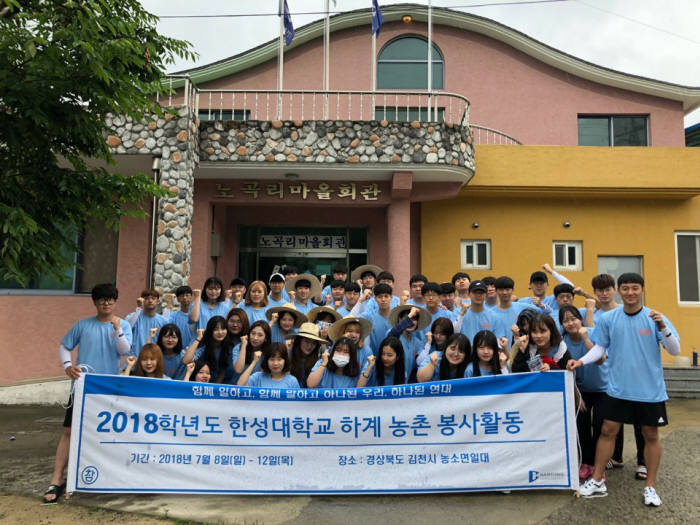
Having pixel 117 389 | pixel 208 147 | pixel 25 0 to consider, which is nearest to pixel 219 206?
pixel 208 147

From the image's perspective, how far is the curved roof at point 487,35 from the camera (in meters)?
11.8

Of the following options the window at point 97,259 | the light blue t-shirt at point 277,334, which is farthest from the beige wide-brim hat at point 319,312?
the window at point 97,259

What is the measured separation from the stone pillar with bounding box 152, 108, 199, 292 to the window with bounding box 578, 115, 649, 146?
9.28 meters

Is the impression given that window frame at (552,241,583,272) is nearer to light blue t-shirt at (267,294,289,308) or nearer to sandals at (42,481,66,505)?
light blue t-shirt at (267,294,289,308)

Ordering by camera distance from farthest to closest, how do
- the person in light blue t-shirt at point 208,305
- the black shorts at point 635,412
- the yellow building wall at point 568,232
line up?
the yellow building wall at point 568,232 < the person in light blue t-shirt at point 208,305 < the black shorts at point 635,412

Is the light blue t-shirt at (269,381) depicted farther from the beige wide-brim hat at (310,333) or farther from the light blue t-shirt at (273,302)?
the light blue t-shirt at (273,302)

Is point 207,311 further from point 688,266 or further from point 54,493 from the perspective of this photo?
point 688,266

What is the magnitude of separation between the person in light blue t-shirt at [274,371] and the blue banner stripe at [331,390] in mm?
253

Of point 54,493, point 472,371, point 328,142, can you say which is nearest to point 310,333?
point 472,371

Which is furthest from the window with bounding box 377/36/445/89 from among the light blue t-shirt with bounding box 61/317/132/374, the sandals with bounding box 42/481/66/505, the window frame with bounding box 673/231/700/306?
the sandals with bounding box 42/481/66/505

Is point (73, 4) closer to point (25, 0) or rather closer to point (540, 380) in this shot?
point (25, 0)

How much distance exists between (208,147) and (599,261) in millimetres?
8293

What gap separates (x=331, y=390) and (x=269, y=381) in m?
0.60

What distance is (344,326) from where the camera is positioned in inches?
180
